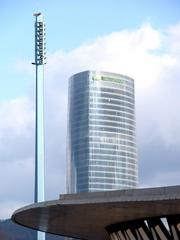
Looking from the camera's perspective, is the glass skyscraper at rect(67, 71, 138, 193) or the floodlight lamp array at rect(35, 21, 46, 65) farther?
the glass skyscraper at rect(67, 71, 138, 193)

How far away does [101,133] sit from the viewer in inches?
5581

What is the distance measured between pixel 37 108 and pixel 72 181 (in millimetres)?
57429

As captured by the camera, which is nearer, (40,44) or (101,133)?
(40,44)

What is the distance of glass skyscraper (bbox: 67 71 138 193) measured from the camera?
135250mm

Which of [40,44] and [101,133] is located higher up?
[40,44]

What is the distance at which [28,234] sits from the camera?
161375 millimetres

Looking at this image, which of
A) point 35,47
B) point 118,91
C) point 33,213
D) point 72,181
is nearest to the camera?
point 33,213

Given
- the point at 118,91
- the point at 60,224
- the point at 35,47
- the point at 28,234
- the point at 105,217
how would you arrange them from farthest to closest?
the point at 28,234 → the point at 118,91 → the point at 35,47 → the point at 60,224 → the point at 105,217

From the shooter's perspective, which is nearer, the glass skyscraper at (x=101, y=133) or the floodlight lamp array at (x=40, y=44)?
the floodlight lamp array at (x=40, y=44)

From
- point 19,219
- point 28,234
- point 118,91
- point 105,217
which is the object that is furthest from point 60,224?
point 28,234

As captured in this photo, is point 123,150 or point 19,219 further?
point 123,150

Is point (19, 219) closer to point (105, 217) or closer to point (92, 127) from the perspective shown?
point (105, 217)

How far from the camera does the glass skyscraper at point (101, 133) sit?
444 feet

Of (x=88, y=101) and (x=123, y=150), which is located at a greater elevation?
(x=88, y=101)
